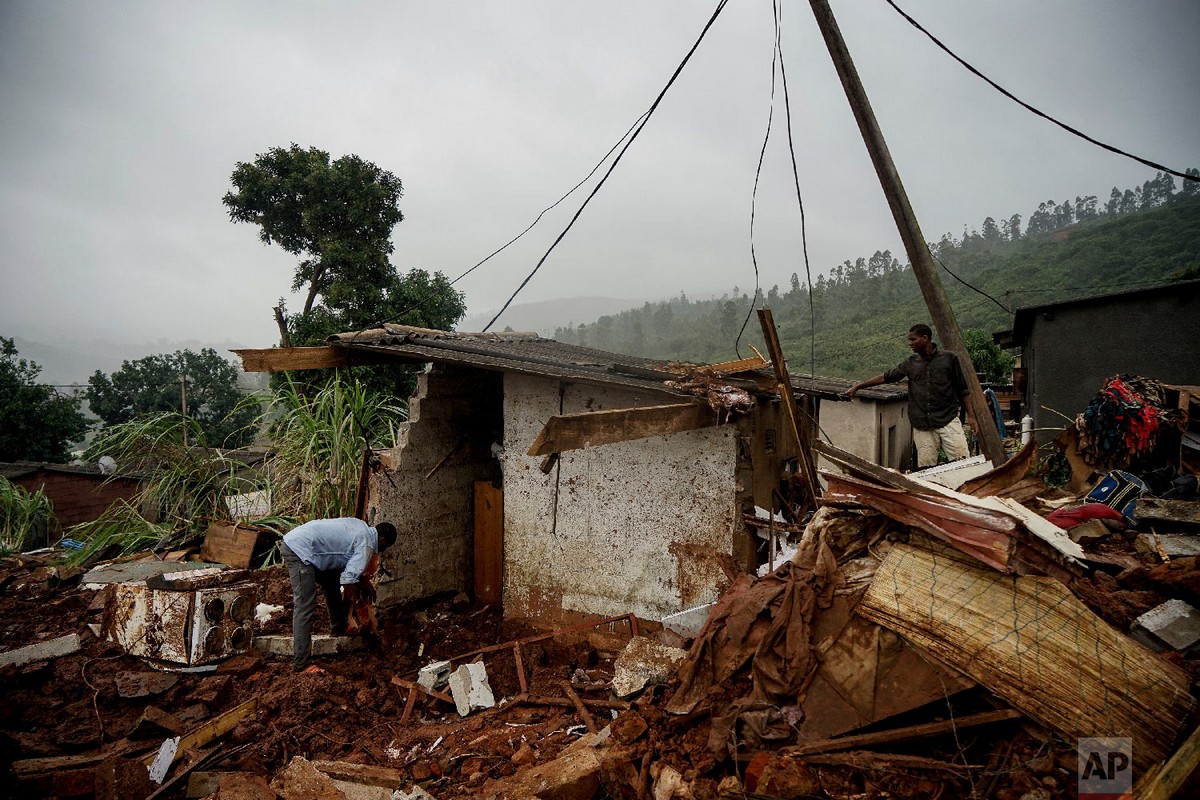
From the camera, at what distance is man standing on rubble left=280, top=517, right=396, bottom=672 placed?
5.48 meters

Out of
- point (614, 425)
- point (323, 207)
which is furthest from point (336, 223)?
point (614, 425)

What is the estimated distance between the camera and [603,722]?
437cm

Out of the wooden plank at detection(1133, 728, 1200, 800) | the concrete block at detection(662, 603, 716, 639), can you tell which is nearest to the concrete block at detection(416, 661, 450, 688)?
the concrete block at detection(662, 603, 716, 639)

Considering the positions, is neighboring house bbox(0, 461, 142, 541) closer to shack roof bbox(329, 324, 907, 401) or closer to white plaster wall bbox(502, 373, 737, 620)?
shack roof bbox(329, 324, 907, 401)

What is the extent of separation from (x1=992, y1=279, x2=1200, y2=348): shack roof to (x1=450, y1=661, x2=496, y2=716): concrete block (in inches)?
582

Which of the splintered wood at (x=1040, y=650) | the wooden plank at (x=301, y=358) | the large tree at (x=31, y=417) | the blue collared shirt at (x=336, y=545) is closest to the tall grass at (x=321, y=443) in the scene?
the wooden plank at (x=301, y=358)

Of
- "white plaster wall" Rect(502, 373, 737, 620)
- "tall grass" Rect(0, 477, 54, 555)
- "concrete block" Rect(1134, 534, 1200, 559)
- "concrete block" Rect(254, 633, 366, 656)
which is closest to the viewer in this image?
"concrete block" Rect(1134, 534, 1200, 559)

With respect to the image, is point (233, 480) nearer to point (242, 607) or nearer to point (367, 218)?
point (242, 607)

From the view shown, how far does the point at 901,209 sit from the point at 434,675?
5.67m

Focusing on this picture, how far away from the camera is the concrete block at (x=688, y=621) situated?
479 cm

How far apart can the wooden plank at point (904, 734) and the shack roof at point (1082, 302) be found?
14.0 metres

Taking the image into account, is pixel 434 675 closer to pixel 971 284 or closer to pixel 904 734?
pixel 904 734

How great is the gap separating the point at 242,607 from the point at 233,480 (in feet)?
13.5

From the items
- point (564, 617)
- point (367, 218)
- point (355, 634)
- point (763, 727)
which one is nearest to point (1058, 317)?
point (564, 617)
